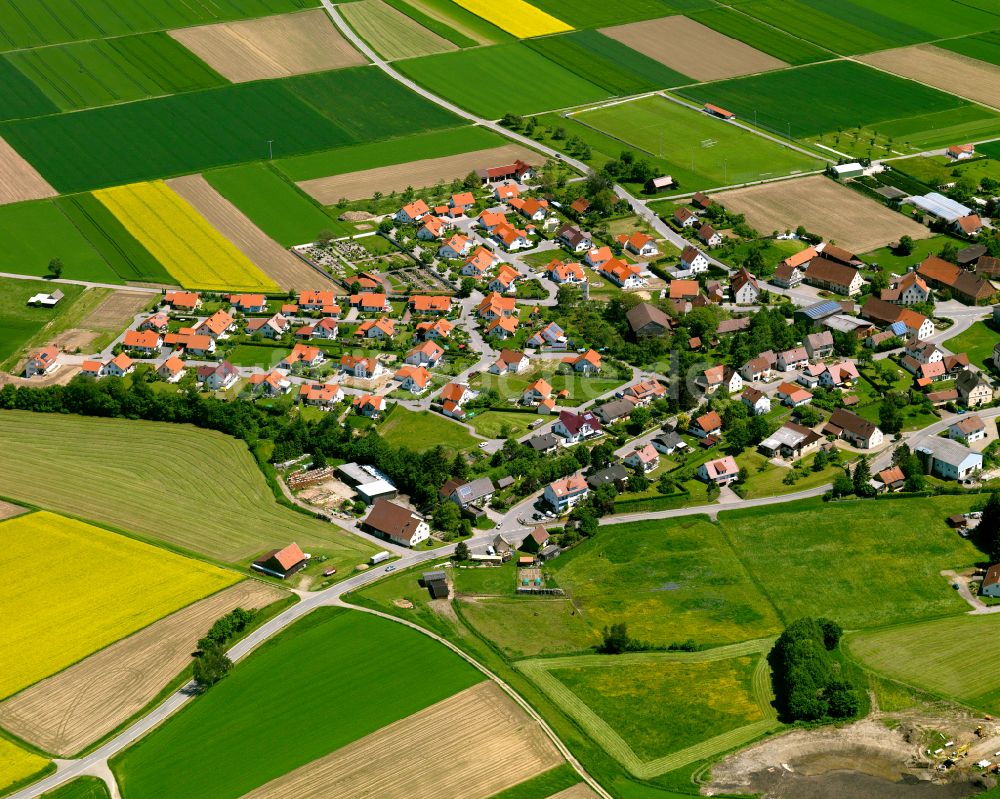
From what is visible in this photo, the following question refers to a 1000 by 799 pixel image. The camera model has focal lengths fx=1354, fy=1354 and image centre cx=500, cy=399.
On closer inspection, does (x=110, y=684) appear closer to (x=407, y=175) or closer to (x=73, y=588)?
(x=73, y=588)

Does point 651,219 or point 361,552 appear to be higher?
point 651,219

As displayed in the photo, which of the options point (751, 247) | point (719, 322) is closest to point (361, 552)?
point (719, 322)

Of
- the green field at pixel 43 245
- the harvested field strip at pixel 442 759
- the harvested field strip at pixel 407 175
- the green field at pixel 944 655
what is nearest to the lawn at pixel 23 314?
the green field at pixel 43 245

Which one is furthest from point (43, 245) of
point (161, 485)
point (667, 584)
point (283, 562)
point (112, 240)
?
point (667, 584)

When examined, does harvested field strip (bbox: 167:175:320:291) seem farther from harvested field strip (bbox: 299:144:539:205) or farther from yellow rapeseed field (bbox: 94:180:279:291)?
harvested field strip (bbox: 299:144:539:205)

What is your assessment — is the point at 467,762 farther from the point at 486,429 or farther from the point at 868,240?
the point at 868,240

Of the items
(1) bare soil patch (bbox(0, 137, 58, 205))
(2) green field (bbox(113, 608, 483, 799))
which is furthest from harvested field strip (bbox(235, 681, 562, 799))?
(1) bare soil patch (bbox(0, 137, 58, 205))
